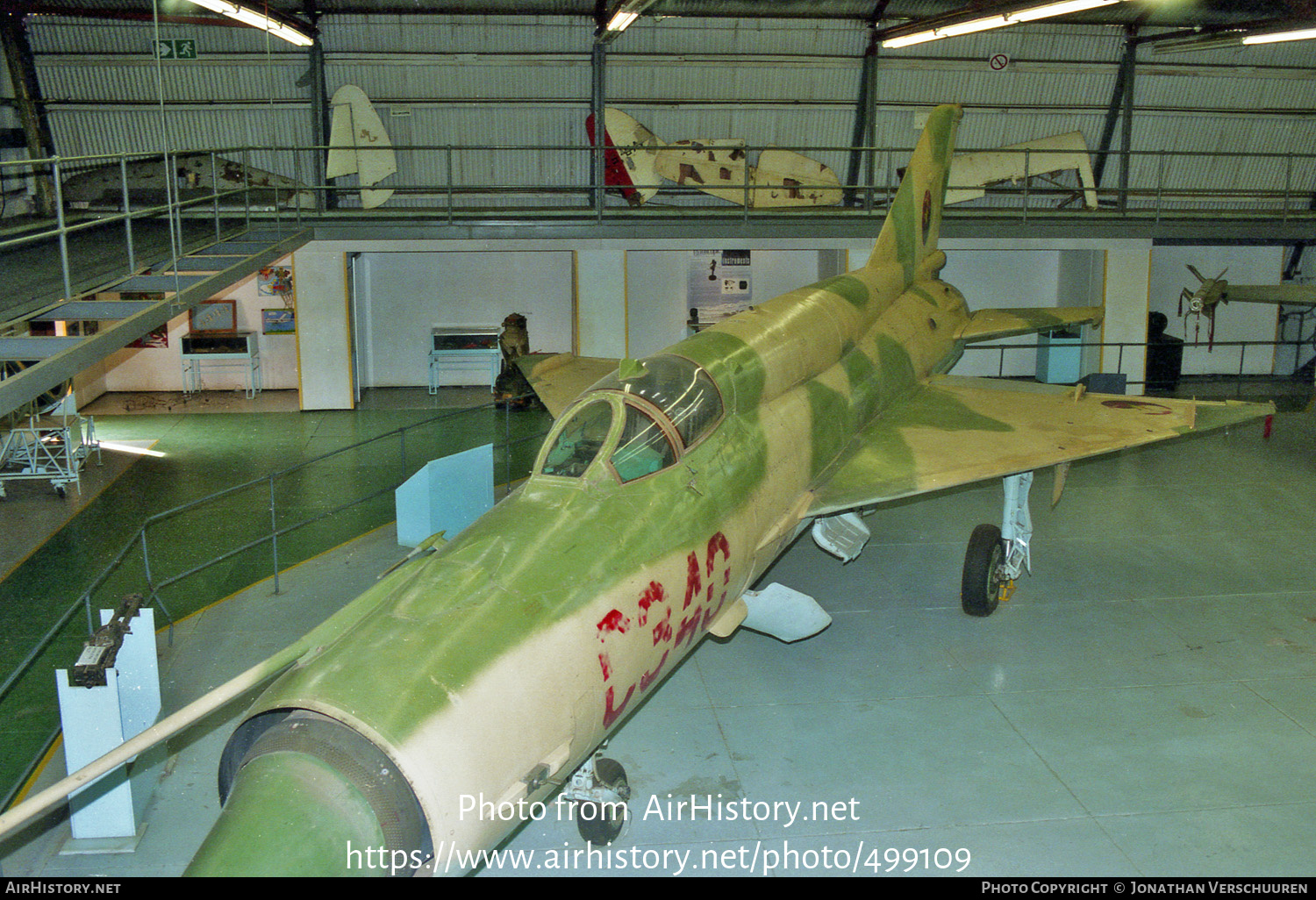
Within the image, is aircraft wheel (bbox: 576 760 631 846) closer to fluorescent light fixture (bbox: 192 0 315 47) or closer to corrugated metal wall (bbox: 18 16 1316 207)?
fluorescent light fixture (bbox: 192 0 315 47)

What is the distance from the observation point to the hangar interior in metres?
7.01

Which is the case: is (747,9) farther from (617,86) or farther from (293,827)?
(293,827)

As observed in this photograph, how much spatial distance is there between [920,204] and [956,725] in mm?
7520

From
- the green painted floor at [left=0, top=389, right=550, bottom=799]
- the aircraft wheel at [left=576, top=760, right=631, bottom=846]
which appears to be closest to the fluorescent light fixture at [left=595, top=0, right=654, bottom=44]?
the green painted floor at [left=0, top=389, right=550, bottom=799]

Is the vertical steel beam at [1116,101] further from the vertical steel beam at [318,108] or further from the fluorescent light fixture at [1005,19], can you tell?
the vertical steel beam at [318,108]

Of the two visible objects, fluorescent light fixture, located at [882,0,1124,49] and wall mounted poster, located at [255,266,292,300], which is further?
wall mounted poster, located at [255,266,292,300]

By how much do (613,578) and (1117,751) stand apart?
421cm

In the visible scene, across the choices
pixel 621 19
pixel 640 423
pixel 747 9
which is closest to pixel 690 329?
pixel 747 9

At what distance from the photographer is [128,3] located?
57.0 feet

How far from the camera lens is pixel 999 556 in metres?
9.86

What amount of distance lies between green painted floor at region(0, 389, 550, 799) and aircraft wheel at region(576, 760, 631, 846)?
154 inches

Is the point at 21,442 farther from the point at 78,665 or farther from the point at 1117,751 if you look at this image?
the point at 1117,751

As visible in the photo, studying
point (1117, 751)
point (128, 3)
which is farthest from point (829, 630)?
point (128, 3)

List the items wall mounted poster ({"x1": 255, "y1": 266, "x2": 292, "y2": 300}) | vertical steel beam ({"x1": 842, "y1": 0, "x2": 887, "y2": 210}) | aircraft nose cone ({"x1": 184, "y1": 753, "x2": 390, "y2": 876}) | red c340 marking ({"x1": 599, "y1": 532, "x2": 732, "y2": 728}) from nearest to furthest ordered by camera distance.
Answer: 1. aircraft nose cone ({"x1": 184, "y1": 753, "x2": 390, "y2": 876})
2. red c340 marking ({"x1": 599, "y1": 532, "x2": 732, "y2": 728})
3. vertical steel beam ({"x1": 842, "y1": 0, "x2": 887, "y2": 210})
4. wall mounted poster ({"x1": 255, "y1": 266, "x2": 292, "y2": 300})
